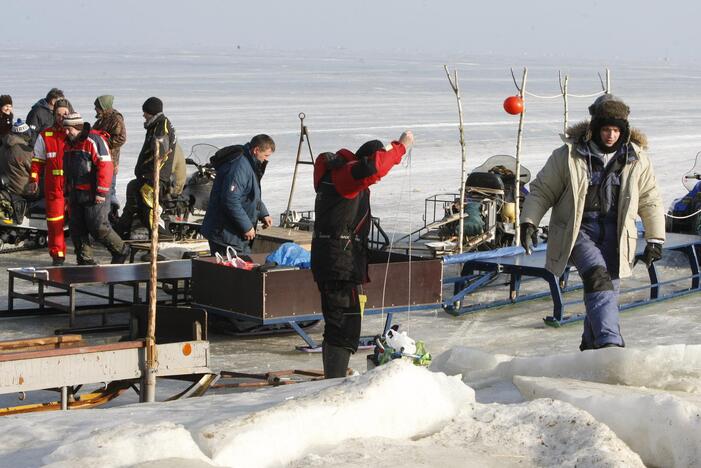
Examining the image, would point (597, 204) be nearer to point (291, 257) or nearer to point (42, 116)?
point (291, 257)

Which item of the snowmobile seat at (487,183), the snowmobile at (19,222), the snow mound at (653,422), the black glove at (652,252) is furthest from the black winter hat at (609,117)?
the snowmobile at (19,222)

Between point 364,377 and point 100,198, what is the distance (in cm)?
670

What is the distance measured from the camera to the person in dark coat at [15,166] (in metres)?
12.4

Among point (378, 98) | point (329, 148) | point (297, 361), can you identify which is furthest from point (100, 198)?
point (378, 98)

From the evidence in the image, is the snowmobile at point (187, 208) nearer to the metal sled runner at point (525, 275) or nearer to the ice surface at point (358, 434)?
the metal sled runner at point (525, 275)

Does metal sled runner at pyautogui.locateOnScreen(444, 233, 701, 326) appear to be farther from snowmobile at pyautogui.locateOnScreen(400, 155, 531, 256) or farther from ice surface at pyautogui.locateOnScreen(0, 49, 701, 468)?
snowmobile at pyautogui.locateOnScreen(400, 155, 531, 256)

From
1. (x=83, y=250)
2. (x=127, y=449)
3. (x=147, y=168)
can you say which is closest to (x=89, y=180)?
(x=83, y=250)

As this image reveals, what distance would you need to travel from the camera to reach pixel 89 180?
1080cm

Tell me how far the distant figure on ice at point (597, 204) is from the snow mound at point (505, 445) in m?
2.12

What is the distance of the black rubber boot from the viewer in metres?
6.75

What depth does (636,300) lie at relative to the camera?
10492 millimetres

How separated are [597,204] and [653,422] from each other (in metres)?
2.46

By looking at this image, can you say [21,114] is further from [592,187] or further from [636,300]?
[592,187]

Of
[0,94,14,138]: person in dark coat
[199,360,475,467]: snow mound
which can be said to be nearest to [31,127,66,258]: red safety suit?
[0,94,14,138]: person in dark coat
